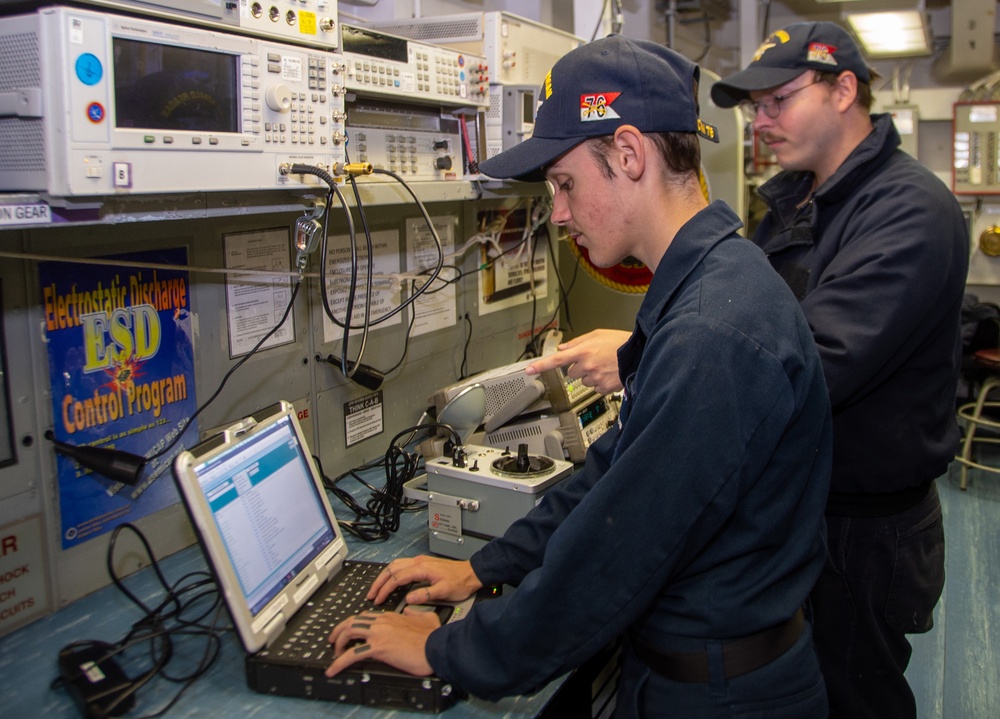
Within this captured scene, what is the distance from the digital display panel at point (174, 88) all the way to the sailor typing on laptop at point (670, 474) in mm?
422

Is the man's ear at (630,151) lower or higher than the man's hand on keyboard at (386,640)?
higher

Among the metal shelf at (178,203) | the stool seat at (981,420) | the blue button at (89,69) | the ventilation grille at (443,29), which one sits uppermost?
the ventilation grille at (443,29)

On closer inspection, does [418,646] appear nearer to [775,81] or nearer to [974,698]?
[775,81]

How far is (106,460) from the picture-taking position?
1.44 meters

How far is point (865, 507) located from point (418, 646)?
1051 mm

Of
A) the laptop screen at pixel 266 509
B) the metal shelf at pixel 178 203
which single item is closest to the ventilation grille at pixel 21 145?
the metal shelf at pixel 178 203

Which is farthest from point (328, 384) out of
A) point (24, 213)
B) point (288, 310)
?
point (24, 213)

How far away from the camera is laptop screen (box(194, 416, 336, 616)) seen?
1232 millimetres

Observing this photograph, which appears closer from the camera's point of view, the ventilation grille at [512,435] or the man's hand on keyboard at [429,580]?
the man's hand on keyboard at [429,580]

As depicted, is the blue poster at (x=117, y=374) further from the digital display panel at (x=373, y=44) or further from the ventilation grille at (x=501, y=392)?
the ventilation grille at (x=501, y=392)

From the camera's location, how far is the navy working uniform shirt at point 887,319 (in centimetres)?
162

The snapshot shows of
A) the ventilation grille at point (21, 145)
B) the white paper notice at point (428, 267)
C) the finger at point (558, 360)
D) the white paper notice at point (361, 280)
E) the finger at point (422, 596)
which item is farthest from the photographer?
the white paper notice at point (428, 267)

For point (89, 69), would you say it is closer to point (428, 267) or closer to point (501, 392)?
point (501, 392)

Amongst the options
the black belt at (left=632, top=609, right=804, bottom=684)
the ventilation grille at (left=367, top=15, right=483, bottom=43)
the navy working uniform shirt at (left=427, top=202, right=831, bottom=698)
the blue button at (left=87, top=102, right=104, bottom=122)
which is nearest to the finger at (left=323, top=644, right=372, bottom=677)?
the navy working uniform shirt at (left=427, top=202, right=831, bottom=698)
